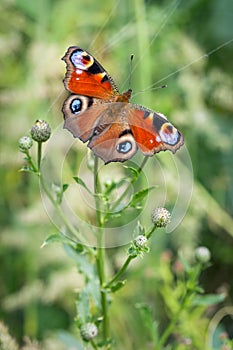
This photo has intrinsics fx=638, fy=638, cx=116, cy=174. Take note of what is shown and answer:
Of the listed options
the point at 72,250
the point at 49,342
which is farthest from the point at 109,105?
the point at 49,342

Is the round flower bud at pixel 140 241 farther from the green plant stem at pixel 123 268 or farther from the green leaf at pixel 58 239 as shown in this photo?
the green leaf at pixel 58 239

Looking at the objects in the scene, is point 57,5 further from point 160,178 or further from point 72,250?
point 72,250

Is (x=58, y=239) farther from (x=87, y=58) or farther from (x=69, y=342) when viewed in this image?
(x=69, y=342)

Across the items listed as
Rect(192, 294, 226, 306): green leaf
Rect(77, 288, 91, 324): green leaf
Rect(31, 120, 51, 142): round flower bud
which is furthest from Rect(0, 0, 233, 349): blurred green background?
Rect(31, 120, 51, 142): round flower bud

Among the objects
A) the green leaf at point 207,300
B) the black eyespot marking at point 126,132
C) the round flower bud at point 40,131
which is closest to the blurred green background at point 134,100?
the green leaf at point 207,300

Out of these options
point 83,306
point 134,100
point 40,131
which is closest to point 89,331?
point 83,306
